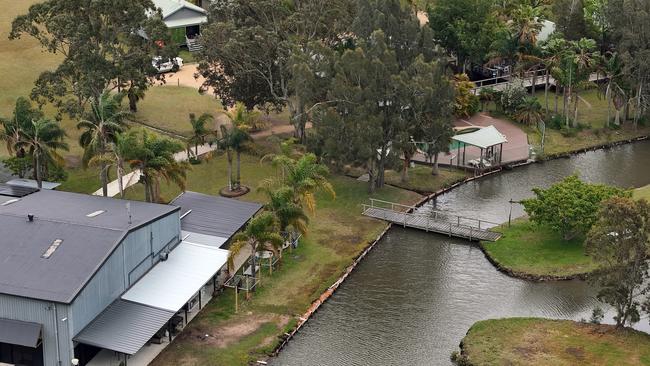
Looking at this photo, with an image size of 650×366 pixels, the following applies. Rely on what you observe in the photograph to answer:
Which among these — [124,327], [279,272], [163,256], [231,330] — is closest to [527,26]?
[279,272]

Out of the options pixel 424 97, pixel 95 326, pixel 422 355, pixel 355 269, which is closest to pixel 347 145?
pixel 424 97

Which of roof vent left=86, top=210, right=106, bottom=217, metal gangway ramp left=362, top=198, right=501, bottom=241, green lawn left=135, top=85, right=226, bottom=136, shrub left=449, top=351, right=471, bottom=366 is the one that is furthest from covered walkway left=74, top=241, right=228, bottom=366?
green lawn left=135, top=85, right=226, bottom=136

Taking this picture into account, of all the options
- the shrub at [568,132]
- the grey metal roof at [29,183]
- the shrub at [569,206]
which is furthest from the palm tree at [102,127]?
the shrub at [568,132]

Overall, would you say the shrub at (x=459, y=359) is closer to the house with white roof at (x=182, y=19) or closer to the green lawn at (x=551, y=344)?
the green lawn at (x=551, y=344)

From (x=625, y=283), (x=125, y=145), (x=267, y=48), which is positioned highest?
(x=267, y=48)

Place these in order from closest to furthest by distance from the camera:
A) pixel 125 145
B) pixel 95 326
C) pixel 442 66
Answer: pixel 95 326 < pixel 125 145 < pixel 442 66

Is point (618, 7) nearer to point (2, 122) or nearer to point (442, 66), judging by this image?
point (442, 66)

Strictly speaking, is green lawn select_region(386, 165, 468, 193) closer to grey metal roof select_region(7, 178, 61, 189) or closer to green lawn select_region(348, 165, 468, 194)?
green lawn select_region(348, 165, 468, 194)
